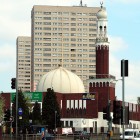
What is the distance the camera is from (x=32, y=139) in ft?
243

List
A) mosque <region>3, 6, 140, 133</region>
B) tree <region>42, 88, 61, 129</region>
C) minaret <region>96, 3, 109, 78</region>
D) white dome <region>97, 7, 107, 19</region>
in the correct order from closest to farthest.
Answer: tree <region>42, 88, 61, 129</region>, minaret <region>96, 3, 109, 78</region>, mosque <region>3, 6, 140, 133</region>, white dome <region>97, 7, 107, 19</region>

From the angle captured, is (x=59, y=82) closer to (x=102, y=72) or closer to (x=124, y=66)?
(x=102, y=72)

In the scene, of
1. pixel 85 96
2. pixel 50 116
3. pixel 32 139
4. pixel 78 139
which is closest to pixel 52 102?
Answer: pixel 50 116

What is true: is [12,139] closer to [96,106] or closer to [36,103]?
→ [36,103]

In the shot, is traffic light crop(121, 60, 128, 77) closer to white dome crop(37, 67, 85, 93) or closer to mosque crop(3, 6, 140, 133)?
mosque crop(3, 6, 140, 133)

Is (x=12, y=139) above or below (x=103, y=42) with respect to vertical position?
below

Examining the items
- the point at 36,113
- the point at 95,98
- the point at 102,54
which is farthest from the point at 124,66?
the point at 102,54

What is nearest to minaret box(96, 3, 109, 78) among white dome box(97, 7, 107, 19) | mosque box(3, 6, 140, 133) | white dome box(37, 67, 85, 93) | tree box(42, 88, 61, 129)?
mosque box(3, 6, 140, 133)

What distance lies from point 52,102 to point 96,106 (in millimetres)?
19114

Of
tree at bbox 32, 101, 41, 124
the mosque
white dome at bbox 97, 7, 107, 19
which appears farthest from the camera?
white dome at bbox 97, 7, 107, 19

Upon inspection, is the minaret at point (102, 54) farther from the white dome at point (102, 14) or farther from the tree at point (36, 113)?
the tree at point (36, 113)

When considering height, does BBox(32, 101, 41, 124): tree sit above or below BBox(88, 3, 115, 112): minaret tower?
below

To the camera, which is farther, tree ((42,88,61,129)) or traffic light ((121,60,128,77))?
tree ((42,88,61,129))

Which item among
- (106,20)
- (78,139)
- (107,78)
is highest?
(106,20)
